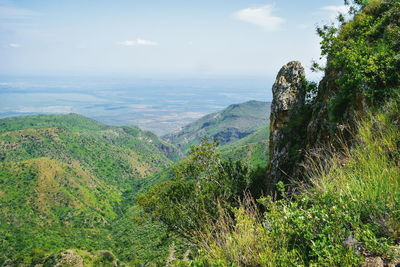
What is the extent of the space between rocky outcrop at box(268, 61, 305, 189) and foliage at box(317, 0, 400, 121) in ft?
12.5

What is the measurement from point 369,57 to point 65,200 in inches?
4348

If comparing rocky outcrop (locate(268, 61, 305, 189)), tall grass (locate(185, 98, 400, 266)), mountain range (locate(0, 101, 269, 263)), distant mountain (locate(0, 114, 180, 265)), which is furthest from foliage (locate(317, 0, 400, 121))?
mountain range (locate(0, 101, 269, 263))

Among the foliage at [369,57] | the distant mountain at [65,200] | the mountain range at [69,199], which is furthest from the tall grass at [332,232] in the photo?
the mountain range at [69,199]

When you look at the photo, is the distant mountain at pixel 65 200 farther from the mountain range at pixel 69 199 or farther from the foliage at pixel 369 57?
the foliage at pixel 369 57

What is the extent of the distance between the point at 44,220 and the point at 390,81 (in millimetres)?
104470

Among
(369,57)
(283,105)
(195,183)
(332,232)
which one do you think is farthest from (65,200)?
(332,232)

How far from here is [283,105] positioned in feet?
54.2

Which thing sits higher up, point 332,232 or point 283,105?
point 283,105

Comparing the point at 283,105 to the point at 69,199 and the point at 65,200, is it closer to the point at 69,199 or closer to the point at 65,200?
the point at 65,200

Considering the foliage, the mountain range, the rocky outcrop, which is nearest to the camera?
the foliage

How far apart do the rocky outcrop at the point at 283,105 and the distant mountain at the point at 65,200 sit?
32369 millimetres

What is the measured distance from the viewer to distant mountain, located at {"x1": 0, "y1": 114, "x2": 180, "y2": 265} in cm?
7375

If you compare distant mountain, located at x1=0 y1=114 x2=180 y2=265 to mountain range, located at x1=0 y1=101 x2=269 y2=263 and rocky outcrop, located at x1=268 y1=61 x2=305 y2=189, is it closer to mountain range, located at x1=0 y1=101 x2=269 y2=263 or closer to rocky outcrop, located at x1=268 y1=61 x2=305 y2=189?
mountain range, located at x1=0 y1=101 x2=269 y2=263

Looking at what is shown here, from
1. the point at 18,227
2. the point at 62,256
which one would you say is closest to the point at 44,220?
the point at 18,227
